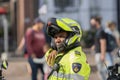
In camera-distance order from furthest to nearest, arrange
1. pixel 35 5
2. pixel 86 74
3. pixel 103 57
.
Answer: pixel 35 5 < pixel 103 57 < pixel 86 74

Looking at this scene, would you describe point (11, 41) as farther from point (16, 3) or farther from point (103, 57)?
point (103, 57)

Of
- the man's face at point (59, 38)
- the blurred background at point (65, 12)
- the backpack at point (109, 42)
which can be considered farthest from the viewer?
the blurred background at point (65, 12)

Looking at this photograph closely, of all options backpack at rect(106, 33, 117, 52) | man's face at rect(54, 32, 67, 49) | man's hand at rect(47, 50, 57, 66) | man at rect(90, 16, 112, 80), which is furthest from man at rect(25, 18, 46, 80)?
man's face at rect(54, 32, 67, 49)

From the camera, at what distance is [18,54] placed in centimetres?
2017

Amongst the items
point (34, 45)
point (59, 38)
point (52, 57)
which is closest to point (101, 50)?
point (34, 45)

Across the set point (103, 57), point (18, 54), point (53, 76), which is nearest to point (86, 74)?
point (53, 76)

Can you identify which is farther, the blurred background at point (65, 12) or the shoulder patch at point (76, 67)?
the blurred background at point (65, 12)

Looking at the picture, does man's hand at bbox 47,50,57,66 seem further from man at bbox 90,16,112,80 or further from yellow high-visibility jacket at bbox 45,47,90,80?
man at bbox 90,16,112,80

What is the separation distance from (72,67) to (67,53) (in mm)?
190

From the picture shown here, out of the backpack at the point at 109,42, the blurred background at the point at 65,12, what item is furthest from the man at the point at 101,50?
the blurred background at the point at 65,12

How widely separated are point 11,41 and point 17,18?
4.58ft

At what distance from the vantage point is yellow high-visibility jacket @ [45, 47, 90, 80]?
145 inches

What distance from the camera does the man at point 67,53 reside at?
12.1 ft

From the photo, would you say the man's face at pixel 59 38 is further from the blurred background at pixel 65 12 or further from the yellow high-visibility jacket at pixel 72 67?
the blurred background at pixel 65 12
